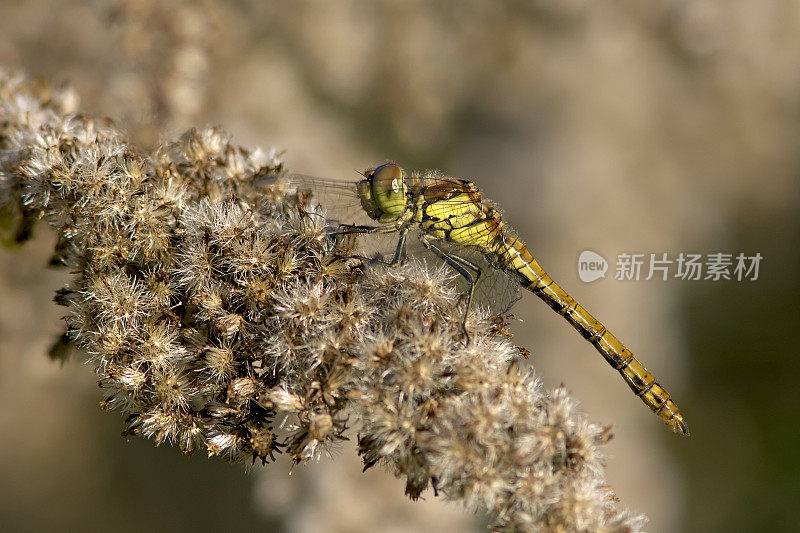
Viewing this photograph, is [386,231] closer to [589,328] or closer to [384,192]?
[384,192]

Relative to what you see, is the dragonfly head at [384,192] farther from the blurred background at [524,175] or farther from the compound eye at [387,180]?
the blurred background at [524,175]

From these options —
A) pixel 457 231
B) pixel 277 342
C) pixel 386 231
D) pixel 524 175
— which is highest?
pixel 524 175

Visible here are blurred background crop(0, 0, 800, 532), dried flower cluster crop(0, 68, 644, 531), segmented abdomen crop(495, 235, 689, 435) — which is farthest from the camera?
blurred background crop(0, 0, 800, 532)

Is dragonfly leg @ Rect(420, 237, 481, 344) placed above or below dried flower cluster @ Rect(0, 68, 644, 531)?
above

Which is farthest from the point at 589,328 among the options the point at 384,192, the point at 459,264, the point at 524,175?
the point at 524,175

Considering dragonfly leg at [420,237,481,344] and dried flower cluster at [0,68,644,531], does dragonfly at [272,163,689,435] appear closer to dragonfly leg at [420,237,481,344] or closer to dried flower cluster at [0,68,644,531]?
dragonfly leg at [420,237,481,344]

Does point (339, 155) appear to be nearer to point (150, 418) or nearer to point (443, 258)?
point (443, 258)

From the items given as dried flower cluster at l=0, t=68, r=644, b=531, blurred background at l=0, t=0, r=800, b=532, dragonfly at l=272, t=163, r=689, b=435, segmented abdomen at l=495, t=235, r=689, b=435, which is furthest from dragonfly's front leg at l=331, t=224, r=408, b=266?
blurred background at l=0, t=0, r=800, b=532
